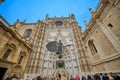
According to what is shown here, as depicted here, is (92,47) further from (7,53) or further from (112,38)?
(7,53)

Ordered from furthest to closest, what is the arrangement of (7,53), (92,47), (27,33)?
→ (27,33)
(92,47)
(7,53)

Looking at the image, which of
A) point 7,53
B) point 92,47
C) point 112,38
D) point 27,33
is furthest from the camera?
point 27,33

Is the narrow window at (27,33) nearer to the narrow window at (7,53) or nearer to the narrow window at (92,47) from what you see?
the narrow window at (7,53)

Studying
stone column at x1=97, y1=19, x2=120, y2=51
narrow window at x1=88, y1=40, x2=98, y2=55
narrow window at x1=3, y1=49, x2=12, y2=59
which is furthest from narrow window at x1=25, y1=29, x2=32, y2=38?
stone column at x1=97, y1=19, x2=120, y2=51

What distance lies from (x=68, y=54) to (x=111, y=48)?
38.5 ft

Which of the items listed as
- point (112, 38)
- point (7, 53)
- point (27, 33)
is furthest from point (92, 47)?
point (27, 33)

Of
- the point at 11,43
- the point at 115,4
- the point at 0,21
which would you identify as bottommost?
the point at 11,43

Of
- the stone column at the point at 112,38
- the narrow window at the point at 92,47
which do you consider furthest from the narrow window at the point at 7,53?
the stone column at the point at 112,38

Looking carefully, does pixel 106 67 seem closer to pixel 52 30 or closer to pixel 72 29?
pixel 72 29

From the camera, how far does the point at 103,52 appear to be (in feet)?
26.2

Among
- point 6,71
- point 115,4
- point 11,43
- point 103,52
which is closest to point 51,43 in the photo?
point 11,43

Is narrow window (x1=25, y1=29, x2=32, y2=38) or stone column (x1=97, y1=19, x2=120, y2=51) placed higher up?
narrow window (x1=25, y1=29, x2=32, y2=38)

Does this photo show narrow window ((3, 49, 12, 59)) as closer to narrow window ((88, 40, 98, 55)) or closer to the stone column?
narrow window ((88, 40, 98, 55))

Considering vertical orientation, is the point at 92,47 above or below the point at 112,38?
above
